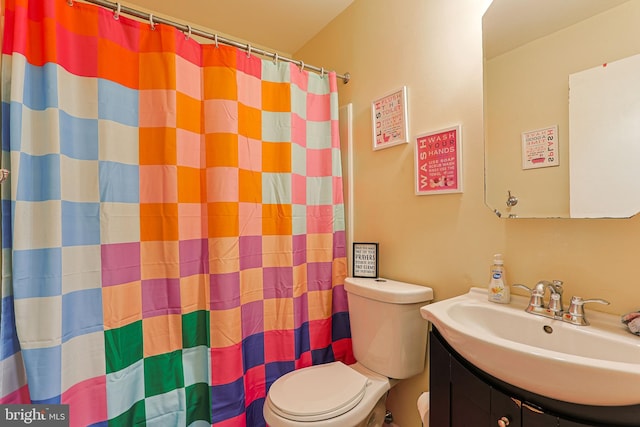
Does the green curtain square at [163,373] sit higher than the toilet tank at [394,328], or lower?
lower

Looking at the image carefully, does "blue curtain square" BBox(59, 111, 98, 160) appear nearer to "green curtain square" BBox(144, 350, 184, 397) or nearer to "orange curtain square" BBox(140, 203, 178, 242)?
"orange curtain square" BBox(140, 203, 178, 242)

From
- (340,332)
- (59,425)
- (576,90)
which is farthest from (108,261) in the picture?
(576,90)

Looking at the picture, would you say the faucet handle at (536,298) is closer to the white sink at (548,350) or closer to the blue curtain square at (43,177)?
the white sink at (548,350)

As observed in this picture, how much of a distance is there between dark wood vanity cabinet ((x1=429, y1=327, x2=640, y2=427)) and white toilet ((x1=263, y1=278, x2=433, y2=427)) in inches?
11.4

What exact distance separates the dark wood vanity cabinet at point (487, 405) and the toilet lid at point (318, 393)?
330 mm

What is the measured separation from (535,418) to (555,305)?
0.36 metres

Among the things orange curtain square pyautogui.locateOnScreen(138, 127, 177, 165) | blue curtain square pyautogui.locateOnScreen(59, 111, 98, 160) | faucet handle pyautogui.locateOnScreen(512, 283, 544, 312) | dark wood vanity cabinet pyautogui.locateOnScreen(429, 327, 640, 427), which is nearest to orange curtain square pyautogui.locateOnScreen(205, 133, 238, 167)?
orange curtain square pyautogui.locateOnScreen(138, 127, 177, 165)

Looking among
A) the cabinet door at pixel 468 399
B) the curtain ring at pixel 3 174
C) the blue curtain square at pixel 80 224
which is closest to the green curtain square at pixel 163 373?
the blue curtain square at pixel 80 224

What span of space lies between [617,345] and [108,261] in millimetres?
1644

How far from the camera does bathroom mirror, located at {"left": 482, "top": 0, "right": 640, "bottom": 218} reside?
2.75 ft

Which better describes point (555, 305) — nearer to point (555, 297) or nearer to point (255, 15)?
point (555, 297)

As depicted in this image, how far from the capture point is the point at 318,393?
122cm

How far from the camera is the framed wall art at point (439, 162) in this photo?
1.24 meters

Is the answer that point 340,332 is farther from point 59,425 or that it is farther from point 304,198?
point 59,425
